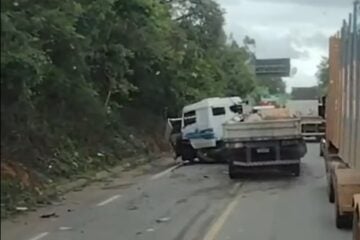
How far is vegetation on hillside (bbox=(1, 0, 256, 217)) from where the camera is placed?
522 cm

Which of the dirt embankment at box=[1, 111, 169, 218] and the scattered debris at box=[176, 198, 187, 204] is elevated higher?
the dirt embankment at box=[1, 111, 169, 218]

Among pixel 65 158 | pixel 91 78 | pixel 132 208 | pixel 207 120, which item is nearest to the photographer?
pixel 132 208

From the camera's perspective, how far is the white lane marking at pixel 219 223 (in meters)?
13.0

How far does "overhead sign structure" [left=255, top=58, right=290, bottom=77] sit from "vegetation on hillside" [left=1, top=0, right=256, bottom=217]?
25024mm

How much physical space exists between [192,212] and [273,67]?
85.3 metres

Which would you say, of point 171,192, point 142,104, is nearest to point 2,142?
point 171,192

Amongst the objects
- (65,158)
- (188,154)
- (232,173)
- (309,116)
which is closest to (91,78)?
(65,158)

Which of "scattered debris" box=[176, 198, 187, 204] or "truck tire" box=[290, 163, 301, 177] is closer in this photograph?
"scattered debris" box=[176, 198, 187, 204]

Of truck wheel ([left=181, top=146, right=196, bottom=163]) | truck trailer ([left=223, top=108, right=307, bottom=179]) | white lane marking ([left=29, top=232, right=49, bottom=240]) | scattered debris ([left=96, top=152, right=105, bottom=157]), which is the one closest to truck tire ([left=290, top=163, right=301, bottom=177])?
truck trailer ([left=223, top=108, right=307, bottom=179])

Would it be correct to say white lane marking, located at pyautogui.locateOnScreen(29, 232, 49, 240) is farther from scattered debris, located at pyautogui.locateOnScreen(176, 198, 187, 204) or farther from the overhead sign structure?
the overhead sign structure

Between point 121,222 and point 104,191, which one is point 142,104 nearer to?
point 104,191

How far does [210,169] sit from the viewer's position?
3048cm

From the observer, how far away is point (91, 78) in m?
24.1

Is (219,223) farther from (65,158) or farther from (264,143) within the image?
(65,158)
